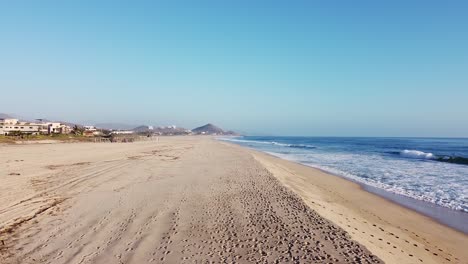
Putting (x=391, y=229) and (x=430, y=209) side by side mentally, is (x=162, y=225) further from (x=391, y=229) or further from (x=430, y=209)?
(x=430, y=209)

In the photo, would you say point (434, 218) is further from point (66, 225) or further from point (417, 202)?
point (66, 225)

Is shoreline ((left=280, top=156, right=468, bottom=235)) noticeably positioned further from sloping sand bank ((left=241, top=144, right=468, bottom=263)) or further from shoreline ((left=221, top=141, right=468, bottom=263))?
sloping sand bank ((left=241, top=144, right=468, bottom=263))

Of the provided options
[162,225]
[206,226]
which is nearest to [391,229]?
[206,226]

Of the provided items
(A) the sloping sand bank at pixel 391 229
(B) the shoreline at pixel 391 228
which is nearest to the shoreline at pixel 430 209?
(B) the shoreline at pixel 391 228

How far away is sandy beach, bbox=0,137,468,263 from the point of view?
663cm

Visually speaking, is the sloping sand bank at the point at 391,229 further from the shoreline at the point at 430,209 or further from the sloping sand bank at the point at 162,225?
the sloping sand bank at the point at 162,225

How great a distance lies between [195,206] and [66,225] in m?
3.76

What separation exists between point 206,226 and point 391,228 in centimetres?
541

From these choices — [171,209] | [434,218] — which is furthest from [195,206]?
[434,218]

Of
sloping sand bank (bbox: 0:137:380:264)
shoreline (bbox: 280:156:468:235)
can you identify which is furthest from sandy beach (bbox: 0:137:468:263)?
shoreline (bbox: 280:156:468:235)

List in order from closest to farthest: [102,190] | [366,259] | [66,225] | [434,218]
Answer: [366,259] < [66,225] < [434,218] < [102,190]

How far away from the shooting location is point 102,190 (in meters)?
13.1

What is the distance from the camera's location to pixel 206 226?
852cm

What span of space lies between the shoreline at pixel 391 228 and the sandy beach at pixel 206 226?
0.12 feet
